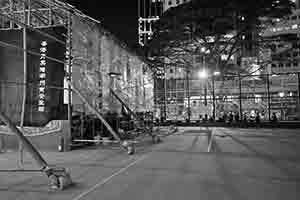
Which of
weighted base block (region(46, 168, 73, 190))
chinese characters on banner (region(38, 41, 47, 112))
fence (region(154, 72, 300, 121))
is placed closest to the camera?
weighted base block (region(46, 168, 73, 190))

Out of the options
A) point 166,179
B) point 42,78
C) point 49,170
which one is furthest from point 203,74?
point 49,170

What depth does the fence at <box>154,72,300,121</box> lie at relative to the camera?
20219 mm

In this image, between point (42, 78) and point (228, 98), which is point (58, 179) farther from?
point (228, 98)

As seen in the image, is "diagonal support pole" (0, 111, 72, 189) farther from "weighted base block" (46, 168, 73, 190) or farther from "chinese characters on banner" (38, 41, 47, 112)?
"chinese characters on banner" (38, 41, 47, 112)

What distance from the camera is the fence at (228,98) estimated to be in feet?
66.3

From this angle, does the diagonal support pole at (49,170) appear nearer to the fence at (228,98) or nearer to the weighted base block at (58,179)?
the weighted base block at (58,179)

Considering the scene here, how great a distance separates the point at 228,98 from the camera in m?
20.7

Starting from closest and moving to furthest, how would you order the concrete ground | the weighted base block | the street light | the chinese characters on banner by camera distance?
the concrete ground → the weighted base block → the chinese characters on banner → the street light

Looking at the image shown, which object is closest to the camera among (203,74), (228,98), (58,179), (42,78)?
(58,179)

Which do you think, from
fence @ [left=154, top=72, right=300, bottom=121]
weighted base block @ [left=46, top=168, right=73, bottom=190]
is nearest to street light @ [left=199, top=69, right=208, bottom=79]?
fence @ [left=154, top=72, right=300, bottom=121]

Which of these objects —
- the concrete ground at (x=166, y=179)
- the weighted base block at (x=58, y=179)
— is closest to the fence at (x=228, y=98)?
the concrete ground at (x=166, y=179)

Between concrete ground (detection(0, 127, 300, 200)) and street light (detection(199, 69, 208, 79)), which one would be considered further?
street light (detection(199, 69, 208, 79))

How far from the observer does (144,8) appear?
133 ft

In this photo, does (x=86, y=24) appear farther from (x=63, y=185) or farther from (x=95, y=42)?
(x=63, y=185)
